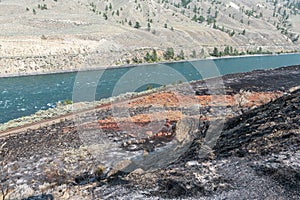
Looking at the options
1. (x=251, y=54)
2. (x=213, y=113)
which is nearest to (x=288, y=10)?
(x=251, y=54)

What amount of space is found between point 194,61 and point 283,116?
57887mm

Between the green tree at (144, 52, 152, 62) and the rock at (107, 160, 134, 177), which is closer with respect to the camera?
the rock at (107, 160, 134, 177)

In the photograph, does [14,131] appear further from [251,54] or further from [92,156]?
[251,54]

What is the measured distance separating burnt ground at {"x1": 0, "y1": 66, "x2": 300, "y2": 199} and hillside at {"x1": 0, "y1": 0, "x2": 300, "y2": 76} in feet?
123

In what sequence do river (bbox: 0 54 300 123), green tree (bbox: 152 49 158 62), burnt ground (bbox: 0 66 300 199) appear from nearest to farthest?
burnt ground (bbox: 0 66 300 199), river (bbox: 0 54 300 123), green tree (bbox: 152 49 158 62)

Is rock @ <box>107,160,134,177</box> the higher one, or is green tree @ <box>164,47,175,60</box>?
rock @ <box>107,160,134,177</box>

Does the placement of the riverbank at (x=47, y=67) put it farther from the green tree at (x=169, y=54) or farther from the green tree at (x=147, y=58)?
the green tree at (x=169, y=54)

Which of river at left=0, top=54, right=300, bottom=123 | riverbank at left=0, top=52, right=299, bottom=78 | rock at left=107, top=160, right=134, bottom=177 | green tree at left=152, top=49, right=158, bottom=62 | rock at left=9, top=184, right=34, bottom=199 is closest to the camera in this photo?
rock at left=9, top=184, right=34, bottom=199

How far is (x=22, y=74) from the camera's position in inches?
1949

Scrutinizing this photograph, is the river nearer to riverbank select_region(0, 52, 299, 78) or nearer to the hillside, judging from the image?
riverbank select_region(0, 52, 299, 78)

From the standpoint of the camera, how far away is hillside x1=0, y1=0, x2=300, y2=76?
2216 inches

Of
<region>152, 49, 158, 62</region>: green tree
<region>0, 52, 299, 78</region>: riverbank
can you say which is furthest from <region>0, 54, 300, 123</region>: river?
<region>152, 49, 158, 62</region>: green tree

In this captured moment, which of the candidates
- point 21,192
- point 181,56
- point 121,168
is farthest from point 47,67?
point 21,192

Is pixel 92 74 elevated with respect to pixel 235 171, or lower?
lower
